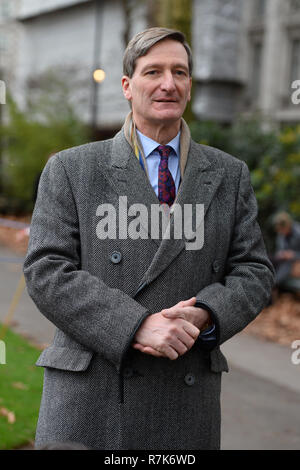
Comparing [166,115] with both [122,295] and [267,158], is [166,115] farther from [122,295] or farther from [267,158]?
[267,158]

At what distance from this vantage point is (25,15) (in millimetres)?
25016

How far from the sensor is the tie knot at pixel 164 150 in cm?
231

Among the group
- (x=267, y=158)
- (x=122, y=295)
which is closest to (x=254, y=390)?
(x=122, y=295)

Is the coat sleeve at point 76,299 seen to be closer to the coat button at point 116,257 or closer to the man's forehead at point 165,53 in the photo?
the coat button at point 116,257

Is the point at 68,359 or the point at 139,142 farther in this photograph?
the point at 139,142

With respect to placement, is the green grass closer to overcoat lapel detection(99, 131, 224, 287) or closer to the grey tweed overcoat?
the grey tweed overcoat

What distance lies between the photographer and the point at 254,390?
6.04 meters

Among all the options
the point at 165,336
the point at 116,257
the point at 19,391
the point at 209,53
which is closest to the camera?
the point at 165,336

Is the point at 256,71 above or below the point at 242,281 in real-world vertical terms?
above

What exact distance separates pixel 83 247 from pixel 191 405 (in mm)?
702

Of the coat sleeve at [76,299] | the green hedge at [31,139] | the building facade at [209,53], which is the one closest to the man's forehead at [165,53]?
the coat sleeve at [76,299]

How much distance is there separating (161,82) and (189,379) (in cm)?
109

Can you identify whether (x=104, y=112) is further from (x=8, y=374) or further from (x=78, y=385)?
(x=78, y=385)

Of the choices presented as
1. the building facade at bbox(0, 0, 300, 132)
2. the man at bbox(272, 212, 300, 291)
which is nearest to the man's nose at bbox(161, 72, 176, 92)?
the man at bbox(272, 212, 300, 291)
